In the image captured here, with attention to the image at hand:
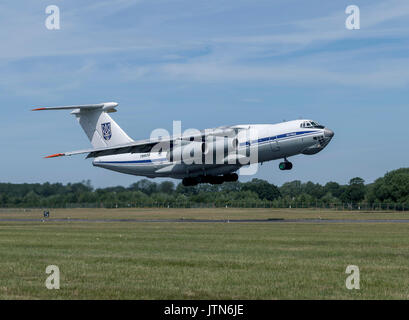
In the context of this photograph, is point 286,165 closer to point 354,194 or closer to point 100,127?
point 100,127

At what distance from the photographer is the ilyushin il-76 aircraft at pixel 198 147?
52375mm

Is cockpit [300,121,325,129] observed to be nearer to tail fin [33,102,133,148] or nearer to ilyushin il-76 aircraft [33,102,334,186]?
ilyushin il-76 aircraft [33,102,334,186]

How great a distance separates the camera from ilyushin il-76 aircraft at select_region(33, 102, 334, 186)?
2062 inches

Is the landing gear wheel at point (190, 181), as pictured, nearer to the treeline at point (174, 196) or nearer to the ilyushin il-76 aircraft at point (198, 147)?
the ilyushin il-76 aircraft at point (198, 147)

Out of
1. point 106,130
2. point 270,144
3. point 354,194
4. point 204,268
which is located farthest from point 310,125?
point 354,194

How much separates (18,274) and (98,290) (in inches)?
165

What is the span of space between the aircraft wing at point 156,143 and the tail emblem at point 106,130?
5.29 meters

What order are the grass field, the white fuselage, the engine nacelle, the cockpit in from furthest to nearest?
the engine nacelle < the cockpit < the white fuselage < the grass field

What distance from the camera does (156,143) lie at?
58.9m

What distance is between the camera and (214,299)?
614 inches

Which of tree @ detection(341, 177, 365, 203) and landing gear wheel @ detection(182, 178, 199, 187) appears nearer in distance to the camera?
landing gear wheel @ detection(182, 178, 199, 187)

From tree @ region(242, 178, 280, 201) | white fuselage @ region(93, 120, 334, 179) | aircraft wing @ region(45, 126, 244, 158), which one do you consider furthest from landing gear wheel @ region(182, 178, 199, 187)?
tree @ region(242, 178, 280, 201)
